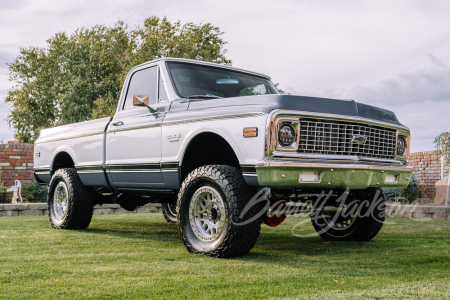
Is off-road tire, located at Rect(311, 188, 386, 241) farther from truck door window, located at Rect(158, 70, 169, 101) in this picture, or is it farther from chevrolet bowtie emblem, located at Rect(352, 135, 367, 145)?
truck door window, located at Rect(158, 70, 169, 101)

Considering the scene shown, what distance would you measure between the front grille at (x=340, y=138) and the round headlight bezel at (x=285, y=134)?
0.10 metres

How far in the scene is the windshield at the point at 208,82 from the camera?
582cm

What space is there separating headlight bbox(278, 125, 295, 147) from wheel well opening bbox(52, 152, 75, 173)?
4.58 metres

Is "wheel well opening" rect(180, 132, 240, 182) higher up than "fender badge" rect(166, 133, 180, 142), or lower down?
lower down

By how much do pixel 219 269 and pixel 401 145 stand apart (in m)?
2.79

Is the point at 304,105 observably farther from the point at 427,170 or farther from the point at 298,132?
the point at 427,170

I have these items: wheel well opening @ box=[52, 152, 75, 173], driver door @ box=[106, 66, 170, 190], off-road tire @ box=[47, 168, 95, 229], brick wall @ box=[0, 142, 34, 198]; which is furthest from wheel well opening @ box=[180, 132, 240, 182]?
brick wall @ box=[0, 142, 34, 198]

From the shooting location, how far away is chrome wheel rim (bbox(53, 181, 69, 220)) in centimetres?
750

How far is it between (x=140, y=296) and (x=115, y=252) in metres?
1.98

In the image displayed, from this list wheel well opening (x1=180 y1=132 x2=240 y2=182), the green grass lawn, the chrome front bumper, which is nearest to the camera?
the green grass lawn

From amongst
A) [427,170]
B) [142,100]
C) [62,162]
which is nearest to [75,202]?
[62,162]

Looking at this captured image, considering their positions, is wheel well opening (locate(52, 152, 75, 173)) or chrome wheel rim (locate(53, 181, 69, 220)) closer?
chrome wheel rim (locate(53, 181, 69, 220))

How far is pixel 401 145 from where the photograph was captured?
18.0 feet

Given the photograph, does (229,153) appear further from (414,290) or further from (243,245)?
(414,290)
